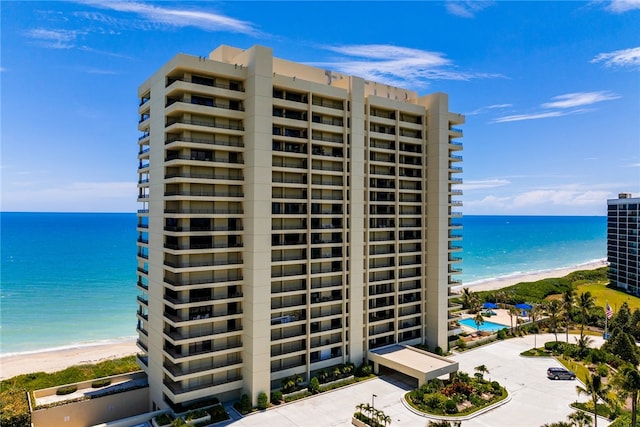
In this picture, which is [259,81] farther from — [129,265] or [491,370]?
[129,265]

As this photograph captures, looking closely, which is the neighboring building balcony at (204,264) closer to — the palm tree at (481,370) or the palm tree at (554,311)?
the palm tree at (481,370)

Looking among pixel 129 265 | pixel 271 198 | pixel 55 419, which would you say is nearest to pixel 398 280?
pixel 271 198

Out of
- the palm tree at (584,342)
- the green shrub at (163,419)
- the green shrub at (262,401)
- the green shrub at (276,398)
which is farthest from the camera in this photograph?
the palm tree at (584,342)

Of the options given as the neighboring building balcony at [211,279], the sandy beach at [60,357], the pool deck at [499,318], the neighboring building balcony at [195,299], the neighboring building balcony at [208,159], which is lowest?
the sandy beach at [60,357]

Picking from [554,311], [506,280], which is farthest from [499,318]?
[506,280]

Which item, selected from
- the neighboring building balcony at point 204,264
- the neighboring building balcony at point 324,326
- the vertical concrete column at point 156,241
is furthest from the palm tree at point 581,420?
Result: the vertical concrete column at point 156,241

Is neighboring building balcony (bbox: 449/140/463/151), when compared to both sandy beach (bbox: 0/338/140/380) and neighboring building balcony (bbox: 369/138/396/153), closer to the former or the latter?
neighboring building balcony (bbox: 369/138/396/153)

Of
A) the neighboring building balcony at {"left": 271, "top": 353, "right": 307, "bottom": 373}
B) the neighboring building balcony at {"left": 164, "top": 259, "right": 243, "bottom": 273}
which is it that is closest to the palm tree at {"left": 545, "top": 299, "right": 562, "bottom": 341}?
the neighboring building balcony at {"left": 271, "top": 353, "right": 307, "bottom": 373}
